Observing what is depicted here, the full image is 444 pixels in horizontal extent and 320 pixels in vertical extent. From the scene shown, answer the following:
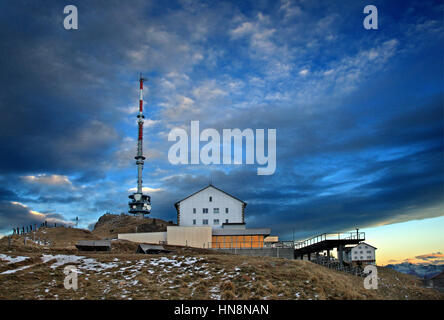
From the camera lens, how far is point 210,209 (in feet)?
235

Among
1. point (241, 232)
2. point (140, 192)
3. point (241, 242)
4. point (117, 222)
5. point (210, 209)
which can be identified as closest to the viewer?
point (241, 242)

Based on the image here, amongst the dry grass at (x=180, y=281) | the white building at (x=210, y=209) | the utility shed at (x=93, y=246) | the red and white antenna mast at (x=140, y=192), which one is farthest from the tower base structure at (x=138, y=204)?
the dry grass at (x=180, y=281)

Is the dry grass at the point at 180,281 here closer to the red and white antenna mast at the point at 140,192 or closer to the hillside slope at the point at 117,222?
the hillside slope at the point at 117,222

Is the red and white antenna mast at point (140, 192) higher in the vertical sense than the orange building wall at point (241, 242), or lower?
higher

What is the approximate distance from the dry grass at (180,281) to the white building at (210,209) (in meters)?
35.7

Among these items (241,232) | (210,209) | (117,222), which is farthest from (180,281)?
(117,222)

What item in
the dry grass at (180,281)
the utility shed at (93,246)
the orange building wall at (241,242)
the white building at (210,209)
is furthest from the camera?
the white building at (210,209)

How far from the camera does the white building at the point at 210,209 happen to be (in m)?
71.2

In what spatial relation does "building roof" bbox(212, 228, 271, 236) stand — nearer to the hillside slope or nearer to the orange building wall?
the orange building wall

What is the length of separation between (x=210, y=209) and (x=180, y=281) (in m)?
43.7

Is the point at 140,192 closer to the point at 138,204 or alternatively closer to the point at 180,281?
the point at 138,204

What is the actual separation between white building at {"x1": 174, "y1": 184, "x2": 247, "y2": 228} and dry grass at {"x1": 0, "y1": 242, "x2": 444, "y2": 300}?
117 ft
